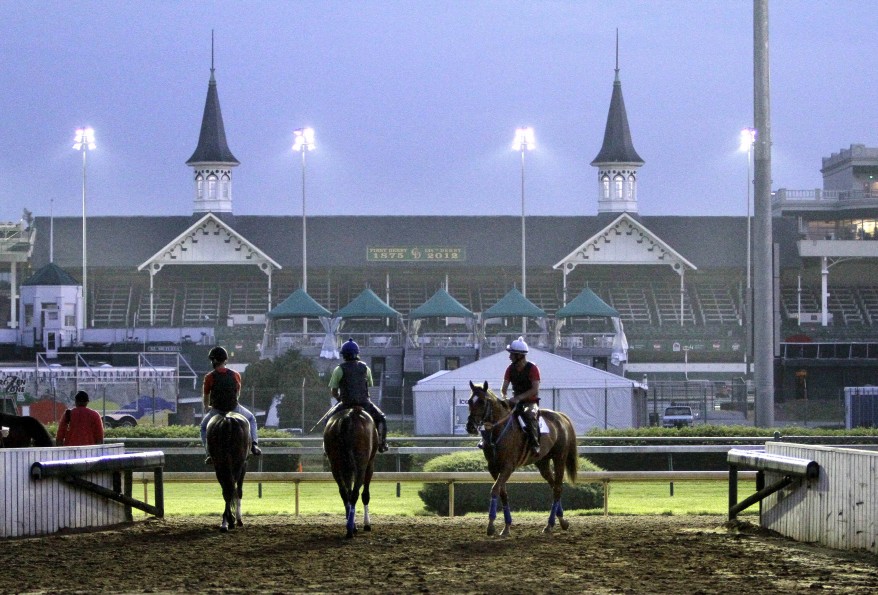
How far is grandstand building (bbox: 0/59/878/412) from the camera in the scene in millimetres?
62375

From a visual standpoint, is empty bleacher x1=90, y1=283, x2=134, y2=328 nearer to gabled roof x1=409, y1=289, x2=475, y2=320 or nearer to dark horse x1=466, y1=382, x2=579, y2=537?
gabled roof x1=409, y1=289, x2=475, y2=320

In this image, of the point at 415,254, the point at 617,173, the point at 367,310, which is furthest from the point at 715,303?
the point at 367,310

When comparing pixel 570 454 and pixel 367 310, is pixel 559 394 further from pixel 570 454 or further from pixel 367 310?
pixel 570 454

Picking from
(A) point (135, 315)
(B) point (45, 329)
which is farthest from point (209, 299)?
(B) point (45, 329)

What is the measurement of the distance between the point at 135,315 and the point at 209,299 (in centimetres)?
477

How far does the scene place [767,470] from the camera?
15336 millimetres

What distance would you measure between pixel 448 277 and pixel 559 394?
31.4m

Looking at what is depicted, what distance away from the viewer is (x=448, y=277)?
70438 mm

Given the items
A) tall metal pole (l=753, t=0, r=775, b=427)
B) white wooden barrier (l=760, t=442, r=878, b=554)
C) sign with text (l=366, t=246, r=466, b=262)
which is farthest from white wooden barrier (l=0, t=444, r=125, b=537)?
sign with text (l=366, t=246, r=466, b=262)

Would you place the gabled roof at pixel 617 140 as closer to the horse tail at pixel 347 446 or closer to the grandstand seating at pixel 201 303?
the grandstand seating at pixel 201 303

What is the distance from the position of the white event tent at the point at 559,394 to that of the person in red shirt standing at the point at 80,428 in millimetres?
21929

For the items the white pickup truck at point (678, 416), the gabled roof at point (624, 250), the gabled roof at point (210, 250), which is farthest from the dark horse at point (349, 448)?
the gabled roof at point (210, 250)

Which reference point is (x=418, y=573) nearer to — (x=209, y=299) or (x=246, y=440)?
(x=246, y=440)

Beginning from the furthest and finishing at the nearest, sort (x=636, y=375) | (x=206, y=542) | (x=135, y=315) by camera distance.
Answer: (x=135, y=315), (x=636, y=375), (x=206, y=542)
